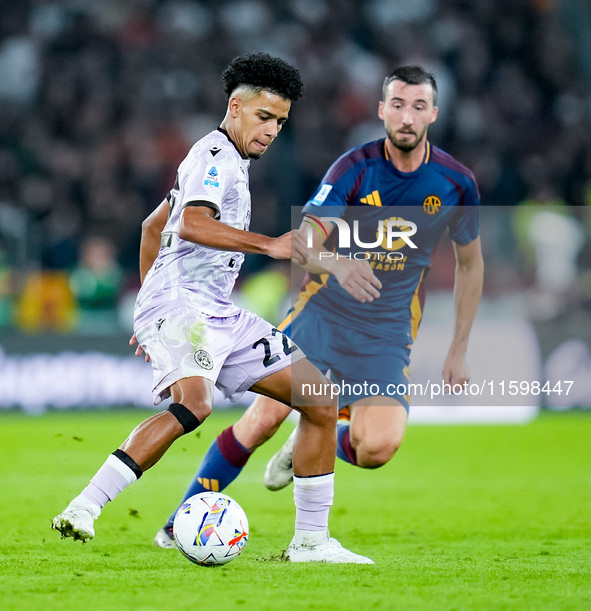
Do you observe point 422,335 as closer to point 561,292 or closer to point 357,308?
point 561,292

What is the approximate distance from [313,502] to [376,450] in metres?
0.91

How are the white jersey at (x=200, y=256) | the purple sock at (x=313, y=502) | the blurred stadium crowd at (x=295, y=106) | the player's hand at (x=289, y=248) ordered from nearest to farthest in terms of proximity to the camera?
the player's hand at (x=289, y=248) < the white jersey at (x=200, y=256) < the purple sock at (x=313, y=502) < the blurred stadium crowd at (x=295, y=106)

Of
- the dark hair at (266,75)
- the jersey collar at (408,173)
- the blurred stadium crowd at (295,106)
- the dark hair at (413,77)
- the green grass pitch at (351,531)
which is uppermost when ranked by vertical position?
the blurred stadium crowd at (295,106)

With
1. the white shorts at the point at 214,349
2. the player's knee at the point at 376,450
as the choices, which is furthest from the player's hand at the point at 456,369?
the white shorts at the point at 214,349

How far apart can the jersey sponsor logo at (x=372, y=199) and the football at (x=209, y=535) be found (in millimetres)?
2077

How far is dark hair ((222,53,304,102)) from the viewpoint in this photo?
4719mm

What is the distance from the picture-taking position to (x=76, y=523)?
165 inches

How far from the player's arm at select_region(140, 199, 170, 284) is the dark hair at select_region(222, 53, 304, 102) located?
27.8 inches

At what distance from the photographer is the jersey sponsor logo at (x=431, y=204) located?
19.6 feet

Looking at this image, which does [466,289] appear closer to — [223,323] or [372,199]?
[372,199]

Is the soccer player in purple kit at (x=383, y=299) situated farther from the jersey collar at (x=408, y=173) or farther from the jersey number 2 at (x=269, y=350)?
the jersey number 2 at (x=269, y=350)

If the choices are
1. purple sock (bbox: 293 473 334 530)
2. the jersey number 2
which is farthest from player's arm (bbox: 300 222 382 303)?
purple sock (bbox: 293 473 334 530)

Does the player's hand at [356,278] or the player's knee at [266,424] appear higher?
the player's hand at [356,278]

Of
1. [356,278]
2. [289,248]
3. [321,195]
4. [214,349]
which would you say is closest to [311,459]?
[214,349]
